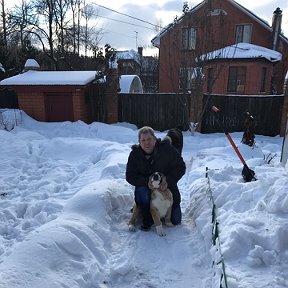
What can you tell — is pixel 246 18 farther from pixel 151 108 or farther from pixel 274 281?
pixel 274 281

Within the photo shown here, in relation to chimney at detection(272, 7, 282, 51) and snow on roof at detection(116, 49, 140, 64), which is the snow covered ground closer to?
chimney at detection(272, 7, 282, 51)

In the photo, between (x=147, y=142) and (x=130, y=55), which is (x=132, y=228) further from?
(x=130, y=55)

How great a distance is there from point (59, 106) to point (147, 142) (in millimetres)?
10345

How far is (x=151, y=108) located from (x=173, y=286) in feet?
36.2

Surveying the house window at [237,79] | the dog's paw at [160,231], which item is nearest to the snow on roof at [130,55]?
the house window at [237,79]

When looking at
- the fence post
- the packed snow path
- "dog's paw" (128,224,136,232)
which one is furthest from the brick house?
"dog's paw" (128,224,136,232)

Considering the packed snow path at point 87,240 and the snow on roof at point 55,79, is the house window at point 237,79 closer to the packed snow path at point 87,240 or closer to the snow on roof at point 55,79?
the snow on roof at point 55,79

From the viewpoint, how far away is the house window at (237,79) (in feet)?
68.3

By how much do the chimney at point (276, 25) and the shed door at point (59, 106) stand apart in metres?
17.3

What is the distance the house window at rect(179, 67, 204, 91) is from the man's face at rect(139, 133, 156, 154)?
876 centimetres

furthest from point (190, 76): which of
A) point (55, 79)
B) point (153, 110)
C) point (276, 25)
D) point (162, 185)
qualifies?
point (276, 25)

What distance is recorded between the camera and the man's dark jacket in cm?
379

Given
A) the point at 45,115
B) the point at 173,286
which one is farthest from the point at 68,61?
the point at 173,286

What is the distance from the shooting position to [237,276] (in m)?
2.53
